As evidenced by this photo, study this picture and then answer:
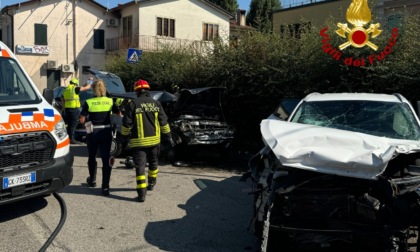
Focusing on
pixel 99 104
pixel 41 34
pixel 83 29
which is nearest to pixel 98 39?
pixel 83 29

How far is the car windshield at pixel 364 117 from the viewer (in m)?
5.07

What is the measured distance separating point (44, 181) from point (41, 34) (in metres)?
31.2

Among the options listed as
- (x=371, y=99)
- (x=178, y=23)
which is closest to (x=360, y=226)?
(x=371, y=99)

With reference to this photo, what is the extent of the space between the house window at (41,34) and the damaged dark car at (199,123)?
27509mm

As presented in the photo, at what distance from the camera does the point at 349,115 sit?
18.1 feet

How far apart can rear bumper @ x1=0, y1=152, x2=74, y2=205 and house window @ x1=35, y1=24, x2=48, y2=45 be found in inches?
1206

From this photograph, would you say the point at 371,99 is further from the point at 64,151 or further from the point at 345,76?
the point at 64,151

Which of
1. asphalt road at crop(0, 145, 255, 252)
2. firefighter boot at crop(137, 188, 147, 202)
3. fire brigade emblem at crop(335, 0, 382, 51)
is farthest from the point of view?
fire brigade emblem at crop(335, 0, 382, 51)

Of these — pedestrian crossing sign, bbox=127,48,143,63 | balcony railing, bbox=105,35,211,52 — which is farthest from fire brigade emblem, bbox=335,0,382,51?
balcony railing, bbox=105,35,211,52

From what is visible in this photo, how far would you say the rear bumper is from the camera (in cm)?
484

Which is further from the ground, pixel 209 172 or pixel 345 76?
pixel 345 76

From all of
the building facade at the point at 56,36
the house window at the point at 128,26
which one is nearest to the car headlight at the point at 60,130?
the house window at the point at 128,26

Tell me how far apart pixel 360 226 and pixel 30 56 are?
111ft

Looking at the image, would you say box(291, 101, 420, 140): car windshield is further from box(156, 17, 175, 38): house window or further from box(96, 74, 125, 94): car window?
box(156, 17, 175, 38): house window
